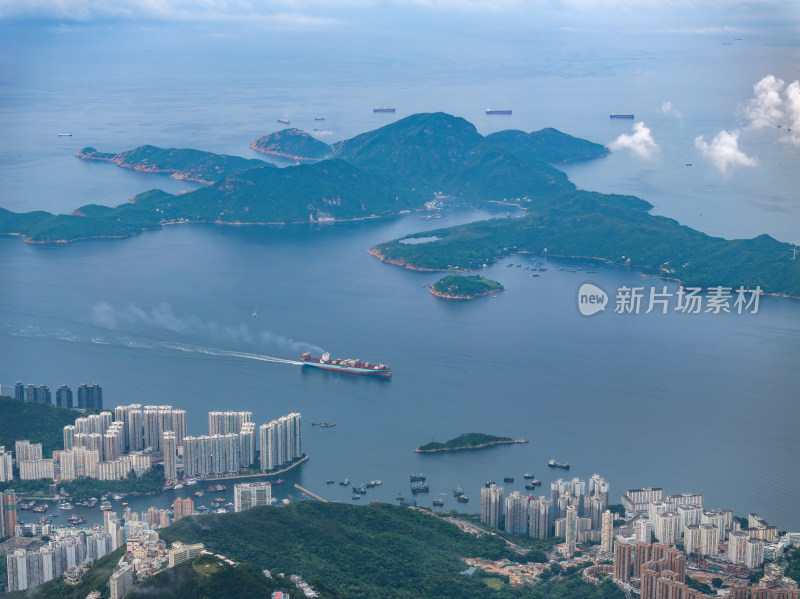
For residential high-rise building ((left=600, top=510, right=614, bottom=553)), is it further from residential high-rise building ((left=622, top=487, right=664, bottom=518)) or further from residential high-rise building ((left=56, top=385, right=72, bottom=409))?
residential high-rise building ((left=56, top=385, right=72, bottom=409))

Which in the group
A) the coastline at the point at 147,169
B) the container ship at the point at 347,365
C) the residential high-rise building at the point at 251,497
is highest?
the coastline at the point at 147,169

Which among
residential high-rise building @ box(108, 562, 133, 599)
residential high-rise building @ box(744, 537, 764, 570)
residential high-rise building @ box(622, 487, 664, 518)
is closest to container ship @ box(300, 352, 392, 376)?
residential high-rise building @ box(622, 487, 664, 518)

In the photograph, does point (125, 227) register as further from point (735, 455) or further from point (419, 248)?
point (735, 455)

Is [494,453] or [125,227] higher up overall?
[125,227]

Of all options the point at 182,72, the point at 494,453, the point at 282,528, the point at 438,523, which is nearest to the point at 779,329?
the point at 494,453

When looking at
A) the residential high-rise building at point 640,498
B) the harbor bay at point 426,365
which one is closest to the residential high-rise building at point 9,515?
the harbor bay at point 426,365

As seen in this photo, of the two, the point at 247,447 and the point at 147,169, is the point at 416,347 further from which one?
the point at 147,169

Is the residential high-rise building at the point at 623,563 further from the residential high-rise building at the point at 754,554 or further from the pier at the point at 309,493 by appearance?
the pier at the point at 309,493
